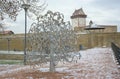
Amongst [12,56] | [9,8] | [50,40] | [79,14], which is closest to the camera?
[50,40]

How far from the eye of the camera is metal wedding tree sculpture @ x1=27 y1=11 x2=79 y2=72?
1331cm

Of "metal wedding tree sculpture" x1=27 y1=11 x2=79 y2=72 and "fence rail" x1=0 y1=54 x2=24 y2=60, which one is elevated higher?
"metal wedding tree sculpture" x1=27 y1=11 x2=79 y2=72

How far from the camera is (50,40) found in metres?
13.3

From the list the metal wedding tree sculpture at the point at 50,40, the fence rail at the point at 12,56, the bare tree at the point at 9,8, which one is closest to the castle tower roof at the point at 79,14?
the fence rail at the point at 12,56

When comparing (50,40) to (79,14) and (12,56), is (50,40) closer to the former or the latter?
(12,56)

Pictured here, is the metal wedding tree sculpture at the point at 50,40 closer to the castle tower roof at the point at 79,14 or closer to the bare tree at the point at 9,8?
the bare tree at the point at 9,8

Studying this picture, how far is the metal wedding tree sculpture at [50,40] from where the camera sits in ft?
43.7

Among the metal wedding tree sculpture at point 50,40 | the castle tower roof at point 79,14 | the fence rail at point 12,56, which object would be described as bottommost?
the fence rail at point 12,56

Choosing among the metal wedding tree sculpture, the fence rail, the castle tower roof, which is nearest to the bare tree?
the metal wedding tree sculpture

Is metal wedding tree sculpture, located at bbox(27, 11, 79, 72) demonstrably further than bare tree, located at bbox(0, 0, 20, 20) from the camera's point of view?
No

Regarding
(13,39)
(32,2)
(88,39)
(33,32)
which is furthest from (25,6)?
(13,39)

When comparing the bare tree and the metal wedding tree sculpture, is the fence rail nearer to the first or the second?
the bare tree

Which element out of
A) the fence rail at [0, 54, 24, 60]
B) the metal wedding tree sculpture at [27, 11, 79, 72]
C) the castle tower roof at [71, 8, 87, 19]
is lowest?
the fence rail at [0, 54, 24, 60]

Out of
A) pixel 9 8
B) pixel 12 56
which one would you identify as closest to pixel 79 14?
pixel 12 56
